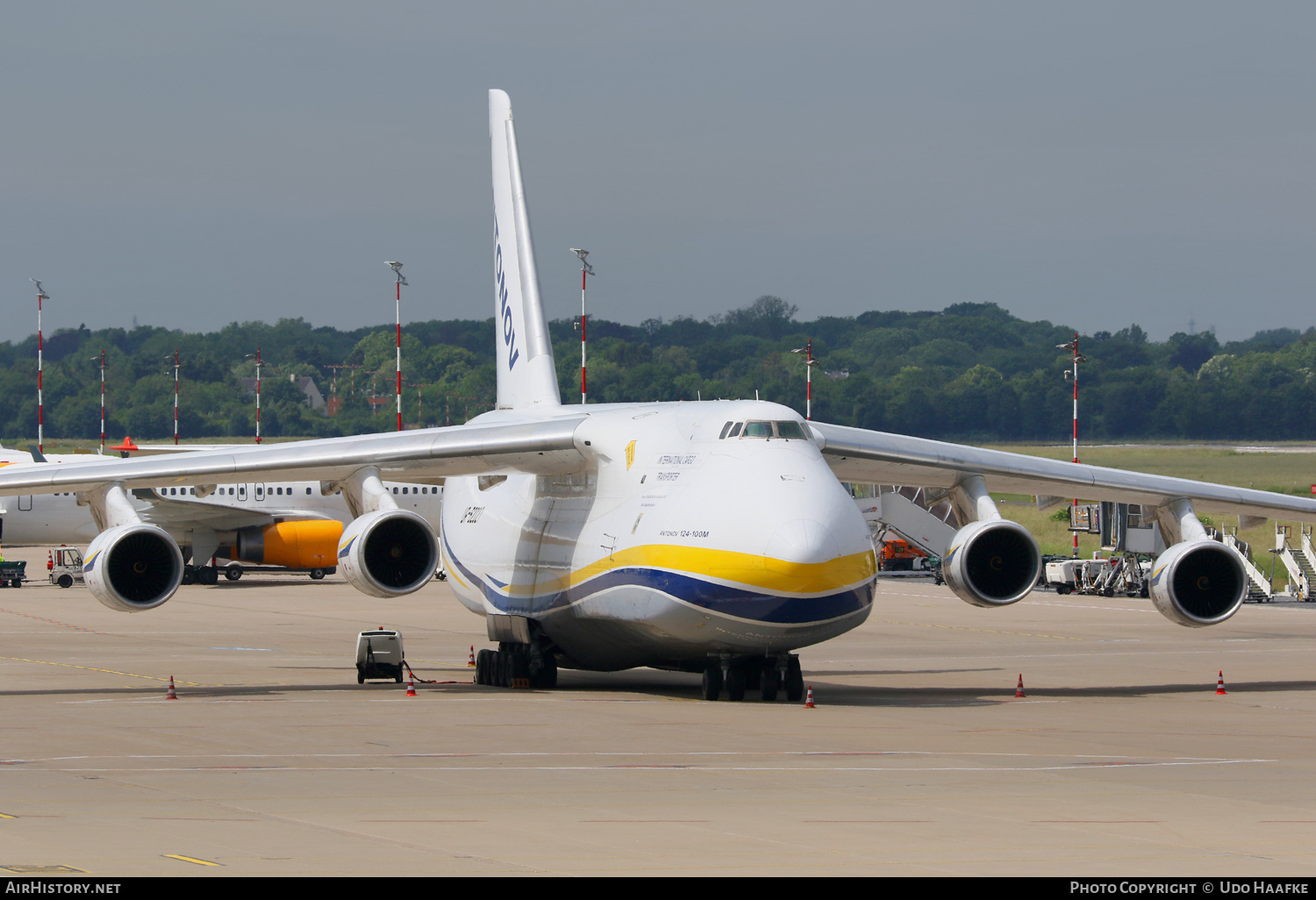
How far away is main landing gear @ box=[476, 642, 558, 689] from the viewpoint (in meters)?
22.5

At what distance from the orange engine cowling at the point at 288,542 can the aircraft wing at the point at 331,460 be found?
26240 millimetres

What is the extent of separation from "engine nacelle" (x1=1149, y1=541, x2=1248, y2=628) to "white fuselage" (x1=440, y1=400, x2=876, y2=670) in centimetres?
476

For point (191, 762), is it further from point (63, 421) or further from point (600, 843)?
point (63, 421)

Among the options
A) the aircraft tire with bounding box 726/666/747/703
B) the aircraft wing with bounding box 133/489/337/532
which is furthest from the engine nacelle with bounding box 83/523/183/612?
the aircraft wing with bounding box 133/489/337/532

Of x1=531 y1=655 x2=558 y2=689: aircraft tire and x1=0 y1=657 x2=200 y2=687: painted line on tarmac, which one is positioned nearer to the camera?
x1=531 y1=655 x2=558 y2=689: aircraft tire

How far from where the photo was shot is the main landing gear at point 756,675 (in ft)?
65.0

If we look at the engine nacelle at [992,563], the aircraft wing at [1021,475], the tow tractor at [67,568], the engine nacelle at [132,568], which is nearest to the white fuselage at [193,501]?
the tow tractor at [67,568]

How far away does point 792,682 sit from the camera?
1986cm

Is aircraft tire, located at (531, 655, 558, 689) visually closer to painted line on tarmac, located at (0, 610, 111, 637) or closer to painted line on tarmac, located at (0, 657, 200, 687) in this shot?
painted line on tarmac, located at (0, 657, 200, 687)

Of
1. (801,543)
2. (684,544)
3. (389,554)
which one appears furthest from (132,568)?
(801,543)

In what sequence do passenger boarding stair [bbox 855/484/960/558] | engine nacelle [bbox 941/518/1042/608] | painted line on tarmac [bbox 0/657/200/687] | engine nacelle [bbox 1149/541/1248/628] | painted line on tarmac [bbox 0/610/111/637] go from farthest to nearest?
passenger boarding stair [bbox 855/484/960/558], painted line on tarmac [bbox 0/610/111/637], painted line on tarmac [bbox 0/657/200/687], engine nacelle [bbox 1149/541/1248/628], engine nacelle [bbox 941/518/1042/608]

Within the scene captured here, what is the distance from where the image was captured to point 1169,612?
2166 cm
